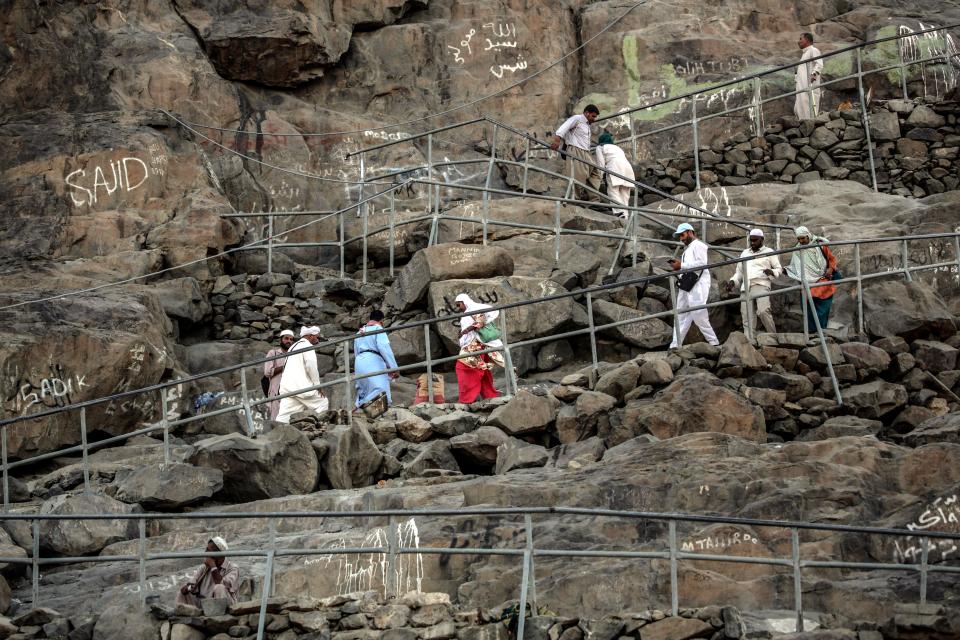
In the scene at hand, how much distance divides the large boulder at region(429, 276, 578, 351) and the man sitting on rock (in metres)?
6.32

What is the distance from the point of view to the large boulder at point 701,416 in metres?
16.5

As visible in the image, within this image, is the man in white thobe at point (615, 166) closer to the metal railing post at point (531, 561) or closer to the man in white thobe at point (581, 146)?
the man in white thobe at point (581, 146)

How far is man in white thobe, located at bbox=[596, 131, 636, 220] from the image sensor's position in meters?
24.3

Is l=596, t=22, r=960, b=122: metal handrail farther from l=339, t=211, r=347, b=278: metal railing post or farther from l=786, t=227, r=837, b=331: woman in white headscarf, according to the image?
l=786, t=227, r=837, b=331: woman in white headscarf

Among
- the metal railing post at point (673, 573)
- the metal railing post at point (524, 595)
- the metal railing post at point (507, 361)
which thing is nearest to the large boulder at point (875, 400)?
the metal railing post at point (507, 361)

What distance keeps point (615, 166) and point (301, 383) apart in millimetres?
7449

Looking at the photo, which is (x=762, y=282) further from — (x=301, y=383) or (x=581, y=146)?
(x=581, y=146)

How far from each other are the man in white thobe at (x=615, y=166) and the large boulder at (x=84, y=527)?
10.0m

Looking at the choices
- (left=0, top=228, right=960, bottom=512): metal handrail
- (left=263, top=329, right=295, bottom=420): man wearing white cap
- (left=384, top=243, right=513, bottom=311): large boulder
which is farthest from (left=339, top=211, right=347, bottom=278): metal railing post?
(left=0, top=228, right=960, bottom=512): metal handrail

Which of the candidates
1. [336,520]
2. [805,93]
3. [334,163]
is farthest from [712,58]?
[336,520]

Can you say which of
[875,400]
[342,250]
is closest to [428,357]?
[875,400]

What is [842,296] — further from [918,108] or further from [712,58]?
[712,58]

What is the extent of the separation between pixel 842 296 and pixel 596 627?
7.96 metres

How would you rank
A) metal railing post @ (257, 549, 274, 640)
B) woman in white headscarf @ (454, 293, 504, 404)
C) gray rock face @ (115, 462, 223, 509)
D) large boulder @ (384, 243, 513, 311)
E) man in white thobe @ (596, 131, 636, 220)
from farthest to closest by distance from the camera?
1. man in white thobe @ (596, 131, 636, 220)
2. large boulder @ (384, 243, 513, 311)
3. woman in white headscarf @ (454, 293, 504, 404)
4. gray rock face @ (115, 462, 223, 509)
5. metal railing post @ (257, 549, 274, 640)
